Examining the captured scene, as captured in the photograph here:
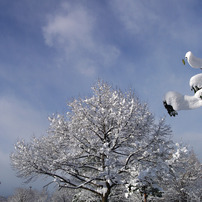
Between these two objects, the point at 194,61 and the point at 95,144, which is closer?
the point at 194,61

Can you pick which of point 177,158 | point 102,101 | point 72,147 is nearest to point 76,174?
point 72,147

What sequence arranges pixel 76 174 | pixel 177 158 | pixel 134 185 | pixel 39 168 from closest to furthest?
pixel 134 185, pixel 177 158, pixel 39 168, pixel 76 174

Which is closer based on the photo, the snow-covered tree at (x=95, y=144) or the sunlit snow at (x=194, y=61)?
the sunlit snow at (x=194, y=61)

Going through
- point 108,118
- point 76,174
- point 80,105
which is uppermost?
point 80,105

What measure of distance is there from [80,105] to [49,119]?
74.8 inches

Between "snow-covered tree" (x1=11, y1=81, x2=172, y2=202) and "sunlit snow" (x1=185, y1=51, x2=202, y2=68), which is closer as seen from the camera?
"sunlit snow" (x1=185, y1=51, x2=202, y2=68)

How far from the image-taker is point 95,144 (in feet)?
A: 28.5

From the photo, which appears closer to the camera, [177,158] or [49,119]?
[177,158]

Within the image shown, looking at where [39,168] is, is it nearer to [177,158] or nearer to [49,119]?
[49,119]

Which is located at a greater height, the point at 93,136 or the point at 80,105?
the point at 80,105

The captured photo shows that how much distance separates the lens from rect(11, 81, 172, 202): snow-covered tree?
845 cm

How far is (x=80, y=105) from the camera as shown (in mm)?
9883

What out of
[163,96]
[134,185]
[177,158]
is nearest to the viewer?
[163,96]

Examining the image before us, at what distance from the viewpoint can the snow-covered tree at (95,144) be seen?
8.45m
